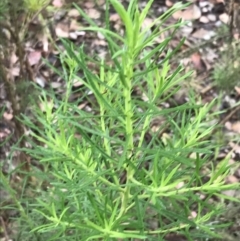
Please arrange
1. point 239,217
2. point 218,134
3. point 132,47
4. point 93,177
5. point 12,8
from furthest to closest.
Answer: point 218,134 → point 239,217 → point 12,8 → point 93,177 → point 132,47

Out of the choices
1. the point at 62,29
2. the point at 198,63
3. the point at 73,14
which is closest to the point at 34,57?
the point at 62,29

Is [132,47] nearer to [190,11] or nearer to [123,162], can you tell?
[123,162]

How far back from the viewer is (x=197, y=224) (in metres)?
0.88

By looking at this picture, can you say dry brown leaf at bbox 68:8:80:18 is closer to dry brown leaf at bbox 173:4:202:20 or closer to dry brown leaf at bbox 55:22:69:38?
dry brown leaf at bbox 55:22:69:38

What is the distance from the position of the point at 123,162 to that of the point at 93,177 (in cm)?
7

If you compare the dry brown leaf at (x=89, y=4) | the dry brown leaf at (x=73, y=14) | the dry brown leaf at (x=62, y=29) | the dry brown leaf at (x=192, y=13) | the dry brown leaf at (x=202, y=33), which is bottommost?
the dry brown leaf at (x=202, y=33)

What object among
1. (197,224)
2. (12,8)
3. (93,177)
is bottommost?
(197,224)

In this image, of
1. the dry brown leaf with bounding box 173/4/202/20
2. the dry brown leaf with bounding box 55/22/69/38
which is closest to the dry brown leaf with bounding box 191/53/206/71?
the dry brown leaf with bounding box 173/4/202/20

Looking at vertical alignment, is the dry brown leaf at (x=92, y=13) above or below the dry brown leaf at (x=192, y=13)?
above

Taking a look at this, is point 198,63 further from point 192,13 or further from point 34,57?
point 34,57

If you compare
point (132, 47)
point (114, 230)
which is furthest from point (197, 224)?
point (132, 47)

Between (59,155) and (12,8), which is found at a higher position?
(12,8)

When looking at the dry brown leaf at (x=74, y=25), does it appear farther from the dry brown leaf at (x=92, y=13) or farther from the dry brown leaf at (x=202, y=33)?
the dry brown leaf at (x=202, y=33)

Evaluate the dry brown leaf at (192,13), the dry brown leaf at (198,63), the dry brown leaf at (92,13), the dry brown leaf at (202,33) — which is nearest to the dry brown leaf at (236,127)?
the dry brown leaf at (198,63)
